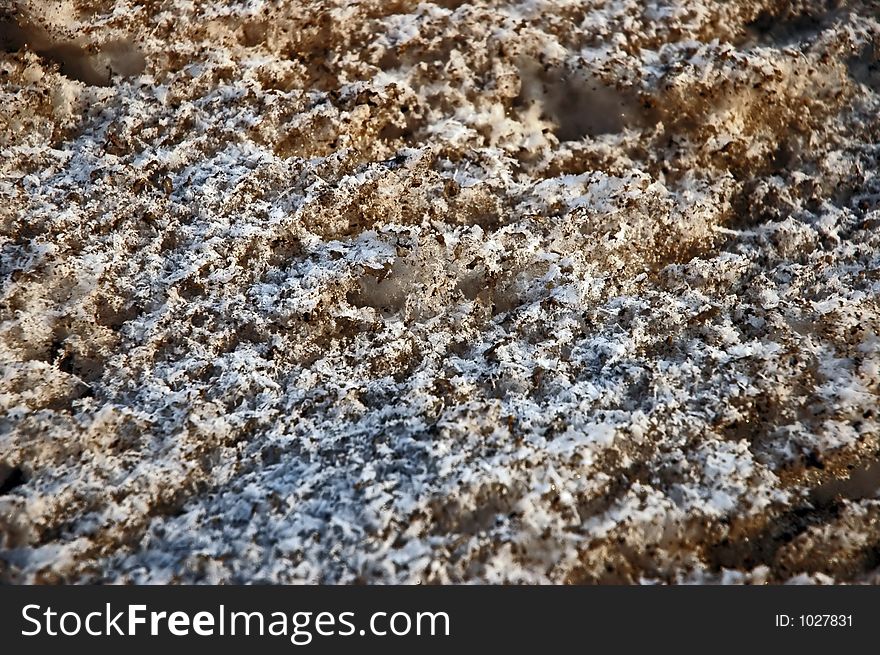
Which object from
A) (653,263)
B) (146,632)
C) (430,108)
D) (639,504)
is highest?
(430,108)

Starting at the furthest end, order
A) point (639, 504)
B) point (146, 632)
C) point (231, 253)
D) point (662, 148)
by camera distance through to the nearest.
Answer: point (662, 148) < point (231, 253) < point (639, 504) < point (146, 632)

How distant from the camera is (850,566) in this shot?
5.40ft

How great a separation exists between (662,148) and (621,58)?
1.25 ft

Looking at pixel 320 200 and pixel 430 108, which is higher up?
pixel 430 108

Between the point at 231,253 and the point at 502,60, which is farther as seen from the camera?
the point at 502,60

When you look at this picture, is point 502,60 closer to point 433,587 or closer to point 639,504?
point 639,504

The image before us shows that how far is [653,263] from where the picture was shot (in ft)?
7.27

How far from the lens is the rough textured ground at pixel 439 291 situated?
1.67m

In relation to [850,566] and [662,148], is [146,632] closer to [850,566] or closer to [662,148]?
[850,566]

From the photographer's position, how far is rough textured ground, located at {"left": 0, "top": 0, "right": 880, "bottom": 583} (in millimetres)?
1666

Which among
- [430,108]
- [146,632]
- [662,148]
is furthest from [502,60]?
[146,632]

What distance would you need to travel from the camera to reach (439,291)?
2107 mm

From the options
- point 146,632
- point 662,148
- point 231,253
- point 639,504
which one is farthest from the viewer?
point 662,148

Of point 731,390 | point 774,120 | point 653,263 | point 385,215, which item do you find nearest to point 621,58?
point 774,120
